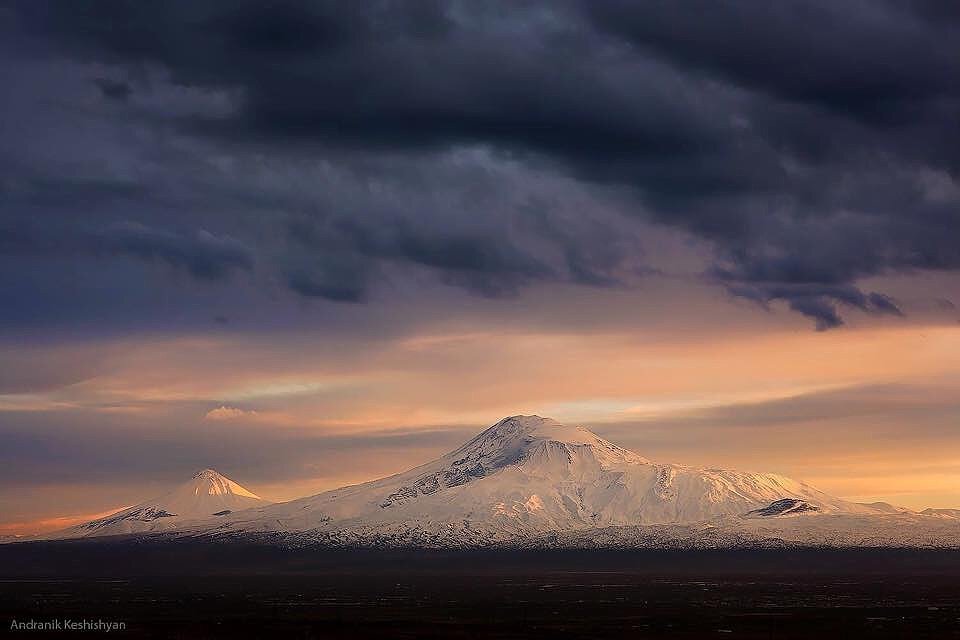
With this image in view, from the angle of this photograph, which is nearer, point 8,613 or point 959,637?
point 959,637

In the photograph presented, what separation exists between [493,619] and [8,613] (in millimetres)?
73889

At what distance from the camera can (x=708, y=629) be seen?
16700 centimetres

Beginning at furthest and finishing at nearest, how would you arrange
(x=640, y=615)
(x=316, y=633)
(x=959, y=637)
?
(x=640, y=615) < (x=316, y=633) < (x=959, y=637)

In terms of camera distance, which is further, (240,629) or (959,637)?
(240,629)

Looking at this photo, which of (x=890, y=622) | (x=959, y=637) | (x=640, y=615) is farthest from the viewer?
(x=640, y=615)

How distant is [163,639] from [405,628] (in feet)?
103

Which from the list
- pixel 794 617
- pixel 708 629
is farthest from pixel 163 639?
pixel 794 617

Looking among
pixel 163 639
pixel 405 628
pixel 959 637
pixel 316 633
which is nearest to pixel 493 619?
pixel 405 628

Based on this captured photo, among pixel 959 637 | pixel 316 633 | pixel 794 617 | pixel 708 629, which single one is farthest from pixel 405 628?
pixel 959 637

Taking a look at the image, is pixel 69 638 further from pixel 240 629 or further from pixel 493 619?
pixel 493 619

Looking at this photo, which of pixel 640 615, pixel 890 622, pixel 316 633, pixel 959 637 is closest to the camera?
pixel 959 637

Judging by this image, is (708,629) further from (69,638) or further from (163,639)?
(69,638)

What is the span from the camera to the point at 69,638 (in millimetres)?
158375

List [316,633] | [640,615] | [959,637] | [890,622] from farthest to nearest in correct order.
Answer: [640,615]
[890,622]
[316,633]
[959,637]
